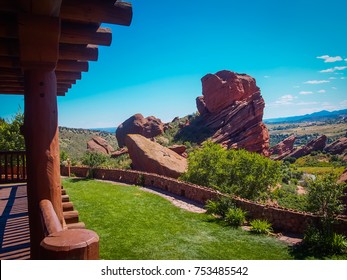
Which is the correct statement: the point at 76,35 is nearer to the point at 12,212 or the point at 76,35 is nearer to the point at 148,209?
the point at 12,212

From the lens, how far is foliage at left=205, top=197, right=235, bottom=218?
42.1ft

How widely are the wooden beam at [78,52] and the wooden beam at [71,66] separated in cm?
55

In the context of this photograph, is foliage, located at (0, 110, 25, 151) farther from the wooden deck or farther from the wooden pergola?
the wooden pergola

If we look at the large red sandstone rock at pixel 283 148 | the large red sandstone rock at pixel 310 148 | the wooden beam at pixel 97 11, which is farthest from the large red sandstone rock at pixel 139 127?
the wooden beam at pixel 97 11

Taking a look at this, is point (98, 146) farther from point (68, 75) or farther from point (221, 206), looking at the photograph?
point (68, 75)

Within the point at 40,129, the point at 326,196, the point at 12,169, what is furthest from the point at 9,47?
the point at 326,196

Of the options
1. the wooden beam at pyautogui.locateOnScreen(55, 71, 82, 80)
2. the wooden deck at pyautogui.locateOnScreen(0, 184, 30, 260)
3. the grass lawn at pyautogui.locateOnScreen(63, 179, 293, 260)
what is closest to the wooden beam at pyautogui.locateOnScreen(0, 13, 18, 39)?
the wooden beam at pyautogui.locateOnScreen(55, 71, 82, 80)

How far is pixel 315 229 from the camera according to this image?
9.80 meters

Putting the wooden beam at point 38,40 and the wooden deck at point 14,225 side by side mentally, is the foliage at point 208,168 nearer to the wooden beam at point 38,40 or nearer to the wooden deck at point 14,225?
the wooden deck at point 14,225

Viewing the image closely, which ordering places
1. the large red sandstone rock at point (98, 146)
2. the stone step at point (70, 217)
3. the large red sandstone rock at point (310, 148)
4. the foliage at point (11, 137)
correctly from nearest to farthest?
the stone step at point (70, 217), the foliage at point (11, 137), the large red sandstone rock at point (98, 146), the large red sandstone rock at point (310, 148)

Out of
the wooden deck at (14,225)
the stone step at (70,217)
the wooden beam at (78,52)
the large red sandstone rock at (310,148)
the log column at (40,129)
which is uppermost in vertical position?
the wooden beam at (78,52)

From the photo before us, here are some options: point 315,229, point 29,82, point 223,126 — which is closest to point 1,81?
point 29,82

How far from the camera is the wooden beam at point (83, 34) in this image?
3.86 metres

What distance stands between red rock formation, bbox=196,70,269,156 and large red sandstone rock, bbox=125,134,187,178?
19.6 m
